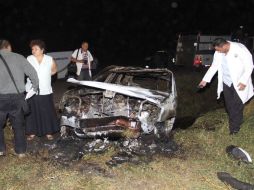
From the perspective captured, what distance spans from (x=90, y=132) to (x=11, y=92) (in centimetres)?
152

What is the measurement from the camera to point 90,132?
22.3 ft

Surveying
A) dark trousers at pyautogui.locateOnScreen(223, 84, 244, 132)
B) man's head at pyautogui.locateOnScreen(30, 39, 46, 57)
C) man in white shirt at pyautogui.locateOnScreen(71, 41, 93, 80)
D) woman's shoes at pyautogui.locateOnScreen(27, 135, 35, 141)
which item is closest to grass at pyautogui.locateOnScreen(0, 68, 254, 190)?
dark trousers at pyautogui.locateOnScreen(223, 84, 244, 132)

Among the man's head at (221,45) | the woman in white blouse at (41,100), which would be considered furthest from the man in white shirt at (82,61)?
the man's head at (221,45)

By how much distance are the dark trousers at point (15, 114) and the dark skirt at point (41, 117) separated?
681 mm

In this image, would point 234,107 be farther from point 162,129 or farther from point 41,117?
point 41,117

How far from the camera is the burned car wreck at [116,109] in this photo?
264 inches

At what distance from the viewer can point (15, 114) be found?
6.14m

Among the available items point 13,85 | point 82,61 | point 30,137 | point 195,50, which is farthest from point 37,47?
point 195,50

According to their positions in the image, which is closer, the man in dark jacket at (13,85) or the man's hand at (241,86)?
the man in dark jacket at (13,85)

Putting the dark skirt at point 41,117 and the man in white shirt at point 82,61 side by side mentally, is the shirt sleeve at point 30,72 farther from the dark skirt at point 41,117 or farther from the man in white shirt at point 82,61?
the man in white shirt at point 82,61

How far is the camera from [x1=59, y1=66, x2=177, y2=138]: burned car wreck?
6703 millimetres

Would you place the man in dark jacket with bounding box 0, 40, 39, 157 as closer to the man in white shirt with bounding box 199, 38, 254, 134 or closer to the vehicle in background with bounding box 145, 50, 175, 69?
the man in white shirt with bounding box 199, 38, 254, 134

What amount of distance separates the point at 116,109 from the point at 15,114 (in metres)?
2.13

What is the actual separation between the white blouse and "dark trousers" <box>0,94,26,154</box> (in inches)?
26.2
